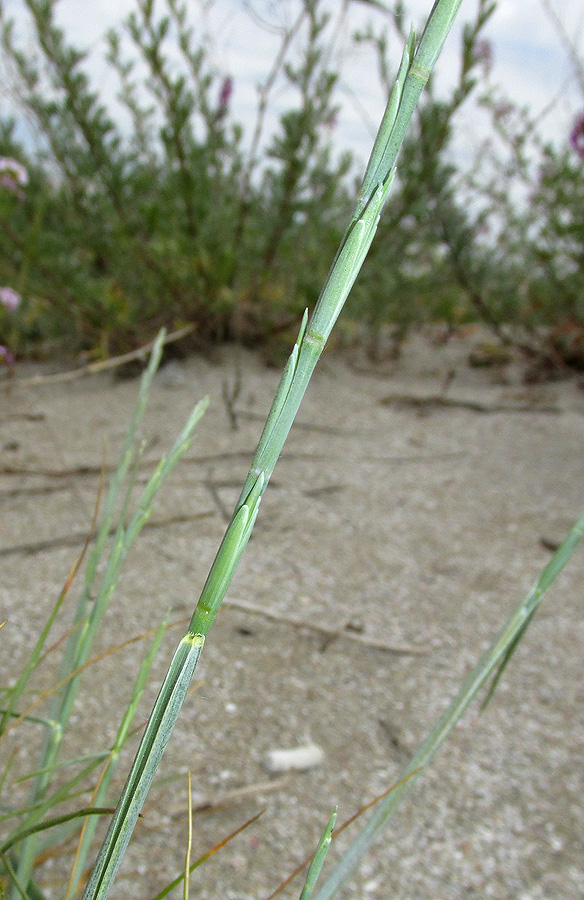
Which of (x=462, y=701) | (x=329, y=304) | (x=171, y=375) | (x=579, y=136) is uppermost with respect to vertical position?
(x=579, y=136)

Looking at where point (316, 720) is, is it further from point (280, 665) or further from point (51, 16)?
point (51, 16)

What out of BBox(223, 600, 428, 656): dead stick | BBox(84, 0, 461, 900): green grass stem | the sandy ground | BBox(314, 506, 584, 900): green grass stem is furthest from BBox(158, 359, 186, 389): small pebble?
BBox(84, 0, 461, 900): green grass stem

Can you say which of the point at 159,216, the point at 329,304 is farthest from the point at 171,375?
the point at 329,304

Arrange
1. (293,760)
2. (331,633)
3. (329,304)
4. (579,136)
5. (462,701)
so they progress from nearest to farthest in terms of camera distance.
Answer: (329,304) < (462,701) < (293,760) < (331,633) < (579,136)

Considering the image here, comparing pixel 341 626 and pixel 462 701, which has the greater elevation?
pixel 462 701

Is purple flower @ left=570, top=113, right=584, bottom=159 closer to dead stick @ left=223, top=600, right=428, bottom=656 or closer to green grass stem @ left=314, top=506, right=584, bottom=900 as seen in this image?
dead stick @ left=223, top=600, right=428, bottom=656

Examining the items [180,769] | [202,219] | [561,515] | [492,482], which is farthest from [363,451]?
[180,769]

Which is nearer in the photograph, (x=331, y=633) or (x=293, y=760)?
(x=293, y=760)

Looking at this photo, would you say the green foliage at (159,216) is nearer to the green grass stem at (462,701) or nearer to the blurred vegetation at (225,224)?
the blurred vegetation at (225,224)

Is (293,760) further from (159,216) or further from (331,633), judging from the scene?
(159,216)
